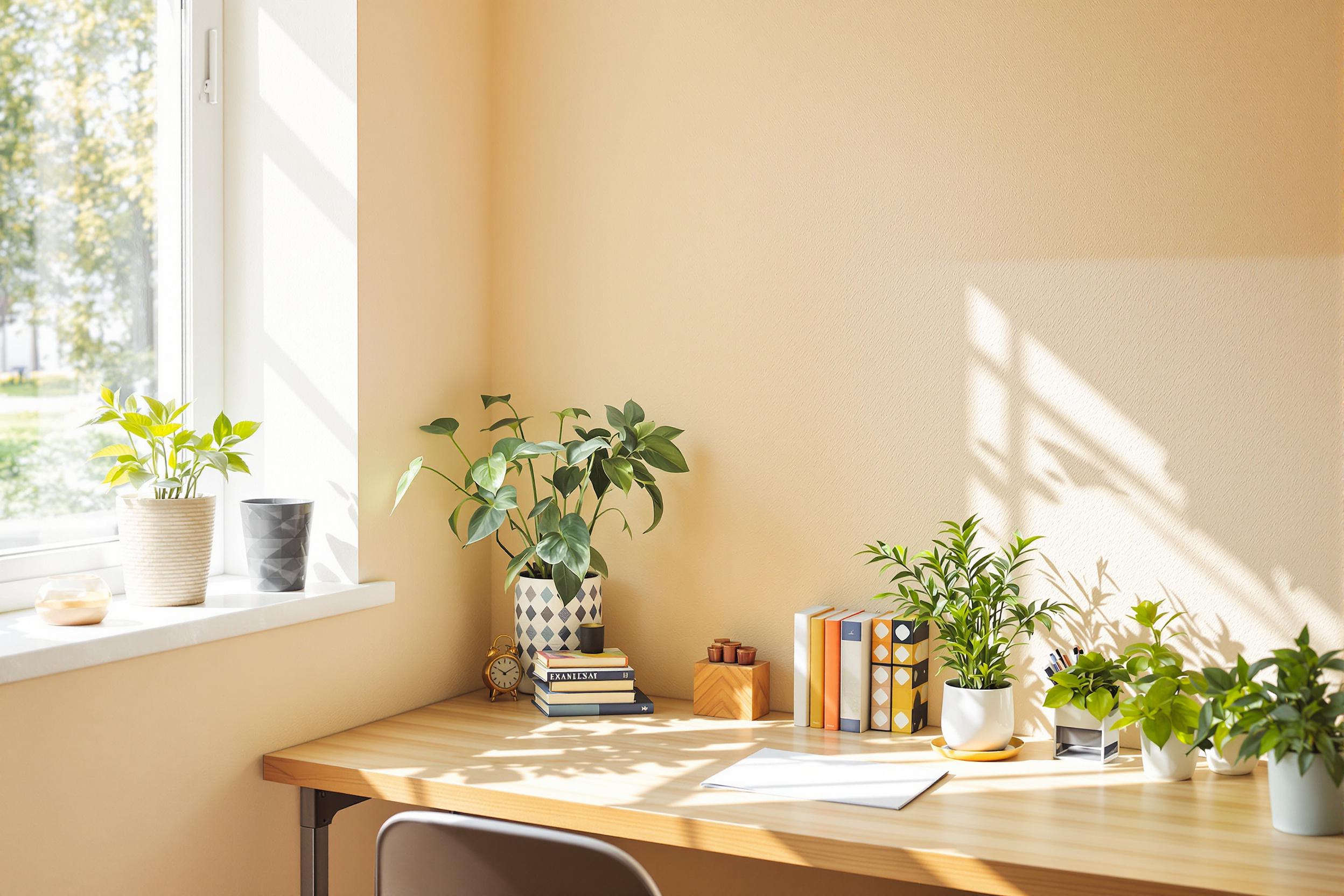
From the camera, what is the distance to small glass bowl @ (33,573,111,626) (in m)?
1.70

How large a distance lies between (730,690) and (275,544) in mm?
895

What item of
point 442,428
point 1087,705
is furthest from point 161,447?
point 1087,705

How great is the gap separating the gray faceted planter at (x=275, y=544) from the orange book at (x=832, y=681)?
0.98 meters

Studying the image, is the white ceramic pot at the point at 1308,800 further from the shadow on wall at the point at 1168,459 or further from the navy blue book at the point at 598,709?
the navy blue book at the point at 598,709

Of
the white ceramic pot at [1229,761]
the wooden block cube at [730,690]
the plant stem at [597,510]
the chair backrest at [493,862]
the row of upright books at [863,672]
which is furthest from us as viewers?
the plant stem at [597,510]

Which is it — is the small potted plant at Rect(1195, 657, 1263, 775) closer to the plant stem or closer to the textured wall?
the textured wall

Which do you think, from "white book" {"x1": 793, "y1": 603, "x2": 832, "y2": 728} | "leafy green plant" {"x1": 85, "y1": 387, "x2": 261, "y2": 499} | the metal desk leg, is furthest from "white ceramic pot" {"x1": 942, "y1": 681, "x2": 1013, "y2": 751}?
"leafy green plant" {"x1": 85, "y1": 387, "x2": 261, "y2": 499}

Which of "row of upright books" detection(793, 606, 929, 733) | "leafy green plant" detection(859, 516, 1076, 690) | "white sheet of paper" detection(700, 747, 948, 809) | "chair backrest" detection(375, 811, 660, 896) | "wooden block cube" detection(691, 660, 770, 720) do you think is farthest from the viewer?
"wooden block cube" detection(691, 660, 770, 720)

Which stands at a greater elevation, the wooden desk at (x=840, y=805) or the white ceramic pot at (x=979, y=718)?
the white ceramic pot at (x=979, y=718)

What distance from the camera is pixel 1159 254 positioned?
1.94m

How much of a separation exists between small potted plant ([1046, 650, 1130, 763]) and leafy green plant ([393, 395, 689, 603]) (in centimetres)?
81

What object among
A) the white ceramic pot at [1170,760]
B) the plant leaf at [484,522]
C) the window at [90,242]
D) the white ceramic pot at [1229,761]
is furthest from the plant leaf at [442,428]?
the white ceramic pot at [1229,761]

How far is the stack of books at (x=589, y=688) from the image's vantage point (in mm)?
2176

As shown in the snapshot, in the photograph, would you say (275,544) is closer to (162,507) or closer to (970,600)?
(162,507)
